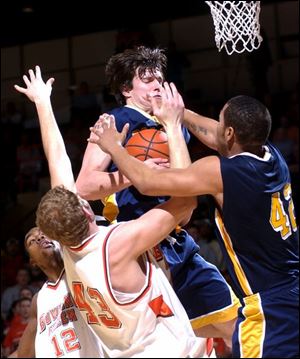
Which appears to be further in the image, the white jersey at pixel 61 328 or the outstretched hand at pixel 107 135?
the white jersey at pixel 61 328

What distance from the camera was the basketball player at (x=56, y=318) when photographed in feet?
13.4

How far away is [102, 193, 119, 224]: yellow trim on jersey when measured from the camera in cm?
435

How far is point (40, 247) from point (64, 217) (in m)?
0.90

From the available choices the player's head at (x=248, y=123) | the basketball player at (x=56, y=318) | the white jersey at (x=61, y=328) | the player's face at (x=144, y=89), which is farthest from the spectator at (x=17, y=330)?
the player's head at (x=248, y=123)

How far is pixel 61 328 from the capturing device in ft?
13.7

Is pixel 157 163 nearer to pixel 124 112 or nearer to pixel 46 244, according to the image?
pixel 124 112

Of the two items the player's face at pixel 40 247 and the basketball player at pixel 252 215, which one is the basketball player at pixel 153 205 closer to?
the player's face at pixel 40 247

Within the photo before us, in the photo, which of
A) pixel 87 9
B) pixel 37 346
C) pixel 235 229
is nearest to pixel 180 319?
pixel 235 229

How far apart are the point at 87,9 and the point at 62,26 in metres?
0.80

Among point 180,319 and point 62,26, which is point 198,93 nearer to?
point 62,26

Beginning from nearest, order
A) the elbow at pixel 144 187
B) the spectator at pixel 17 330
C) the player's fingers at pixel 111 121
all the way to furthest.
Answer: the elbow at pixel 144 187 < the player's fingers at pixel 111 121 < the spectator at pixel 17 330

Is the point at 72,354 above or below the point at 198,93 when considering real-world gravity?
below

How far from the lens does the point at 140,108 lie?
14.4ft

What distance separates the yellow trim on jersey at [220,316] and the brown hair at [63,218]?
1.10 metres
